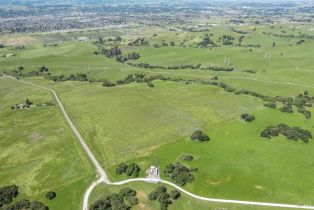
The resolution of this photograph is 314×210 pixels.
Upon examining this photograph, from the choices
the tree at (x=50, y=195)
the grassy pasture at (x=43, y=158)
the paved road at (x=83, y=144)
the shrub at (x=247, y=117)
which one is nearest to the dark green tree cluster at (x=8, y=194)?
the grassy pasture at (x=43, y=158)

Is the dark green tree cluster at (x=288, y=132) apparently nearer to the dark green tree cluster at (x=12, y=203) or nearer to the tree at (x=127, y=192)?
the tree at (x=127, y=192)

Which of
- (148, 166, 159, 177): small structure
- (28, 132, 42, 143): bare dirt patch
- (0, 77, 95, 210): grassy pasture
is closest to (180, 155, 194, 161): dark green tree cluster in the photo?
(148, 166, 159, 177): small structure

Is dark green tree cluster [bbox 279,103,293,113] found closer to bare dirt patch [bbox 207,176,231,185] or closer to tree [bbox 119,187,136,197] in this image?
bare dirt patch [bbox 207,176,231,185]

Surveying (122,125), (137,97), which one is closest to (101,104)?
(137,97)

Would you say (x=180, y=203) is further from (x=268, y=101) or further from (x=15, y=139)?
(x=268, y=101)

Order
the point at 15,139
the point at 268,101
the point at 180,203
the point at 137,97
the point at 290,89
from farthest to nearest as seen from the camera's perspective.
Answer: the point at 290,89 < the point at 137,97 < the point at 268,101 < the point at 15,139 < the point at 180,203

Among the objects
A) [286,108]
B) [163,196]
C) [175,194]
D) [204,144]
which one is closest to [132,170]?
[163,196]
